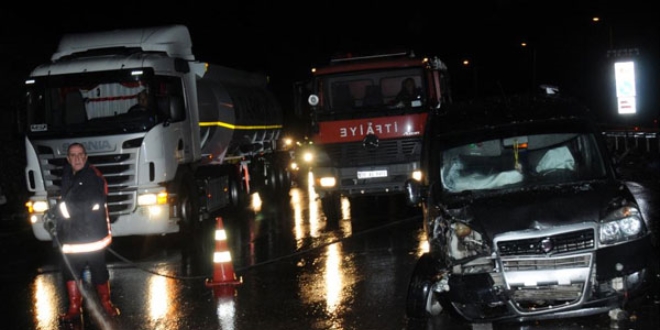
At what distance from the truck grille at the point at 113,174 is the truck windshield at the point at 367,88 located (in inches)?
159

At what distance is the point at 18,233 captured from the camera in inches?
687

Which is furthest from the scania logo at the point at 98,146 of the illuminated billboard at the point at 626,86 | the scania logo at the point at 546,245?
the illuminated billboard at the point at 626,86

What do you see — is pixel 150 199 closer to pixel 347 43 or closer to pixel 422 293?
pixel 422 293

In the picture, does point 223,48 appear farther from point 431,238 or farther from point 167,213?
point 431,238

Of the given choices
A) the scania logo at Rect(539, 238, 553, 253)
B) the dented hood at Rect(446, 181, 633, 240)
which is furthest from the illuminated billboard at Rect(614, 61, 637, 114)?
the scania logo at Rect(539, 238, 553, 253)

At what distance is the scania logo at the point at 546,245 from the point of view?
6.76 m

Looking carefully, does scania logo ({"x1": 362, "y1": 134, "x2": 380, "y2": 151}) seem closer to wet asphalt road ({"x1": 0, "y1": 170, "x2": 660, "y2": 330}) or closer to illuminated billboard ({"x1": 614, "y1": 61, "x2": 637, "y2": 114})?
wet asphalt road ({"x1": 0, "y1": 170, "x2": 660, "y2": 330})

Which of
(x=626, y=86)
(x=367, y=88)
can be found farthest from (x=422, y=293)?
(x=626, y=86)

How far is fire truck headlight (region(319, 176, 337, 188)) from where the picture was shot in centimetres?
1581

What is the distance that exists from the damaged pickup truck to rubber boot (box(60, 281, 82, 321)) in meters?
3.54

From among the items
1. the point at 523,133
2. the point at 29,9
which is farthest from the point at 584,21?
the point at 523,133

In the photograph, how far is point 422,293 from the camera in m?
7.44

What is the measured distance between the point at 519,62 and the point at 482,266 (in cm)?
10132

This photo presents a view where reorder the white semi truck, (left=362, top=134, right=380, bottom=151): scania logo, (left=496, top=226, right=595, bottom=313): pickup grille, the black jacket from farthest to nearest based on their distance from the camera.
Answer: (left=362, top=134, right=380, bottom=151): scania logo < the white semi truck < the black jacket < (left=496, top=226, right=595, bottom=313): pickup grille
